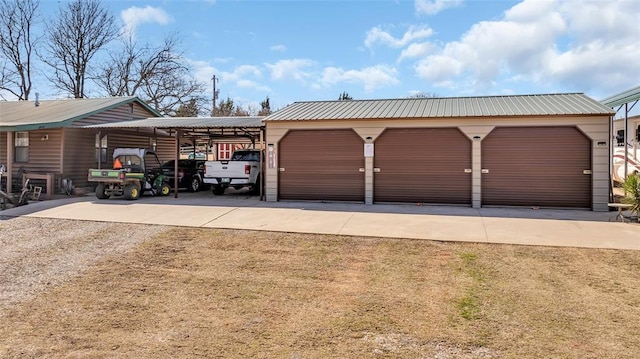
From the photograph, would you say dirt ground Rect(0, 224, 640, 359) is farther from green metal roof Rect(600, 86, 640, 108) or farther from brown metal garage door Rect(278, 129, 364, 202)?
green metal roof Rect(600, 86, 640, 108)

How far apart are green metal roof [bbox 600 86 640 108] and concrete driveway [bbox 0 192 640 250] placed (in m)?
3.71

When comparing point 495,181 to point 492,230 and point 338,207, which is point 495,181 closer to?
point 492,230

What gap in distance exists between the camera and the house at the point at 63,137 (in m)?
14.7

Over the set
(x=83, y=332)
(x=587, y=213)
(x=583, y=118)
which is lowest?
(x=83, y=332)

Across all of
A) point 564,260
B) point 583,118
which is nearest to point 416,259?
point 564,260

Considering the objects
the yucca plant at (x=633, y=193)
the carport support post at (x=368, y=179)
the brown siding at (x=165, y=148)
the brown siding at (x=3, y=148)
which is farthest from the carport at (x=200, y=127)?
the yucca plant at (x=633, y=193)

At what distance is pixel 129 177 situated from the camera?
12953 mm

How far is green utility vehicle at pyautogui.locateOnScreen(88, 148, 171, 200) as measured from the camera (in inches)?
500

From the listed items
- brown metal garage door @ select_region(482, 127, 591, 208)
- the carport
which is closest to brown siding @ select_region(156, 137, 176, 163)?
the carport

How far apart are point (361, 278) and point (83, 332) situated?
3.22 m

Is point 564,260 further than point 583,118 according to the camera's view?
No

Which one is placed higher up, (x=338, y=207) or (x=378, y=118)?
(x=378, y=118)

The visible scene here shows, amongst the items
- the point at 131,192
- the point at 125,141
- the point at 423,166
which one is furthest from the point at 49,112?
the point at 423,166

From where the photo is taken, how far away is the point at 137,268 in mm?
6012
